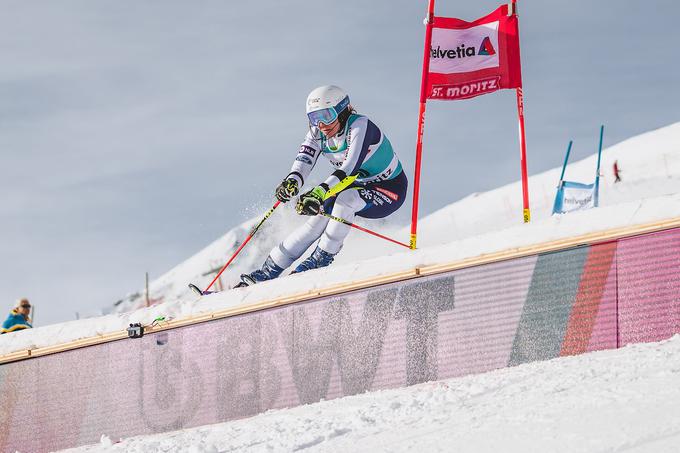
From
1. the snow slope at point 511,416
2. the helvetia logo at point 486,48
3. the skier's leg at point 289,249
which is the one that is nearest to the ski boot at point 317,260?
the skier's leg at point 289,249

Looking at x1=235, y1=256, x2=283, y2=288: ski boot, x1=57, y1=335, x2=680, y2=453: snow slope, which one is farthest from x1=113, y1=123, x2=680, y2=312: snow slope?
x1=57, y1=335, x2=680, y2=453: snow slope

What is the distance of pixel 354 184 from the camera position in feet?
26.0

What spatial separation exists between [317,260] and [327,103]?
1.30m

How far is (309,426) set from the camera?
5.54m

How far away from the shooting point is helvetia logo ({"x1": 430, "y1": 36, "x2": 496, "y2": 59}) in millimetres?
8000

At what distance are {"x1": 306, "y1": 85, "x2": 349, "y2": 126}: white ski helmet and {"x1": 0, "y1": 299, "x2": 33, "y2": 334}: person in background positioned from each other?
4521mm

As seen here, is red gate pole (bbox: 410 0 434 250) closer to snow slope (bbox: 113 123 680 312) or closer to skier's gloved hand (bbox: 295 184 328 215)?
skier's gloved hand (bbox: 295 184 328 215)

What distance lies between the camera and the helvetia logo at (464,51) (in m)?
8.00

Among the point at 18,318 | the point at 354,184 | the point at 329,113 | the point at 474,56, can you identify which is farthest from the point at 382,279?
the point at 18,318

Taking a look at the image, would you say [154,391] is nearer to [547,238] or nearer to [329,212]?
[329,212]

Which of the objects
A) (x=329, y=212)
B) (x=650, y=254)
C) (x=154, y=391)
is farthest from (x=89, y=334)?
(x=650, y=254)

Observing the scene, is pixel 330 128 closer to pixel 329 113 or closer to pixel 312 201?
pixel 329 113

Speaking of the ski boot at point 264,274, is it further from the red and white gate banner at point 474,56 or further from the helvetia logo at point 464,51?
the helvetia logo at point 464,51

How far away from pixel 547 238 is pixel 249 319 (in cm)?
253
